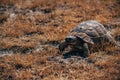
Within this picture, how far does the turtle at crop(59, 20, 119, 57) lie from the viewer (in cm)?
820

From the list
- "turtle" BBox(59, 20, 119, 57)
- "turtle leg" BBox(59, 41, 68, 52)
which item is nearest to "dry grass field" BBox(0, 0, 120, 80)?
"turtle leg" BBox(59, 41, 68, 52)

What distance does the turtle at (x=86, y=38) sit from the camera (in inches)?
323

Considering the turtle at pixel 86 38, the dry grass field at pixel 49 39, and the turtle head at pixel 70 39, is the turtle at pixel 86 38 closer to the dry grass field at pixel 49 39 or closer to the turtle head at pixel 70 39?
the turtle head at pixel 70 39

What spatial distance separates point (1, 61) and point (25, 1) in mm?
5539

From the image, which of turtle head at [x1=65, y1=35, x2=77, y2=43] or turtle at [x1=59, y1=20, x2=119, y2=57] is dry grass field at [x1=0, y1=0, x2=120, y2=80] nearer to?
turtle at [x1=59, y1=20, x2=119, y2=57]

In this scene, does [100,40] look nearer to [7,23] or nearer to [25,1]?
[7,23]

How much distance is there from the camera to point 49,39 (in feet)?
31.1

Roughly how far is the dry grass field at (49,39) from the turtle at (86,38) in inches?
11.4

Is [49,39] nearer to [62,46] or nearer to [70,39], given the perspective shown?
[62,46]

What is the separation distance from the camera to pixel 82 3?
12625 mm

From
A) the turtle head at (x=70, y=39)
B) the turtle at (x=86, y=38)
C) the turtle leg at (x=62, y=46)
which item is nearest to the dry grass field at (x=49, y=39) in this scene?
the turtle leg at (x=62, y=46)

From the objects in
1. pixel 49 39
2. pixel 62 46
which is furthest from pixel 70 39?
pixel 49 39

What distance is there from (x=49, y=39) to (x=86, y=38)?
1616 millimetres

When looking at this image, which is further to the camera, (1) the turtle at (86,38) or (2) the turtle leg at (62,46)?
(2) the turtle leg at (62,46)
